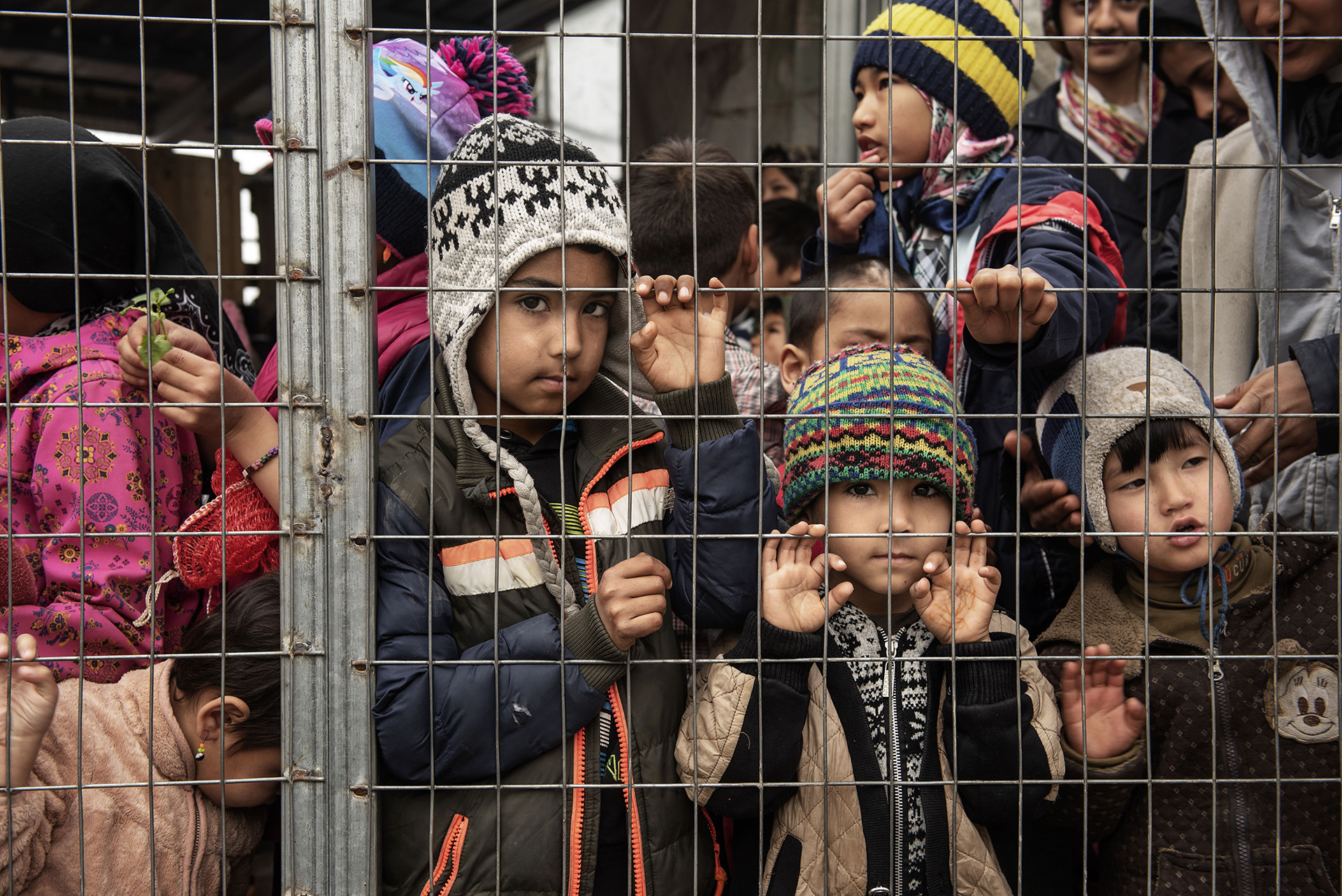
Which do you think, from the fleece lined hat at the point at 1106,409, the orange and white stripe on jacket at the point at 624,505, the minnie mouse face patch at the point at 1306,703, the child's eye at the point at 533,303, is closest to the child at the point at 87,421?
the child's eye at the point at 533,303

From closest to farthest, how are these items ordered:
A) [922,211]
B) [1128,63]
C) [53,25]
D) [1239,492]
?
[1239,492] < [922,211] < [1128,63] < [53,25]

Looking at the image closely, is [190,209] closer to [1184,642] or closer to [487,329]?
[487,329]

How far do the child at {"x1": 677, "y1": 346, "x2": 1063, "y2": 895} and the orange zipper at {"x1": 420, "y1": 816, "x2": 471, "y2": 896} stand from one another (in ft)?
1.12

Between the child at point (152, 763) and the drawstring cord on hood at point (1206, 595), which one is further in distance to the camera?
the drawstring cord on hood at point (1206, 595)

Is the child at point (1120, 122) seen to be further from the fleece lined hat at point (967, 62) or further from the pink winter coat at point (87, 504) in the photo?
the pink winter coat at point (87, 504)

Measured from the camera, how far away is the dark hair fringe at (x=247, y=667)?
67.0 inches

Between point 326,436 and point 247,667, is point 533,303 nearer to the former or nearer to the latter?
point 326,436

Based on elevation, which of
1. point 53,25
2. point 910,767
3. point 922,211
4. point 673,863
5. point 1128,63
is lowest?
point 673,863

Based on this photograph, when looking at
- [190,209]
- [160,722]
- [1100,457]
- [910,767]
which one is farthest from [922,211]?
[190,209]

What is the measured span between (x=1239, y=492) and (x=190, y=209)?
4.98m

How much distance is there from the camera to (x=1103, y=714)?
5.47 ft

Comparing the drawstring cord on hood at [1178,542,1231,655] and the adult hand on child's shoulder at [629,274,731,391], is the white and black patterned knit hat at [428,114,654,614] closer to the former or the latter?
the adult hand on child's shoulder at [629,274,731,391]

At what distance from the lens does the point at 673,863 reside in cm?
159

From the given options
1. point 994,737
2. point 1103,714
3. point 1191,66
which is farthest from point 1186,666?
point 1191,66
